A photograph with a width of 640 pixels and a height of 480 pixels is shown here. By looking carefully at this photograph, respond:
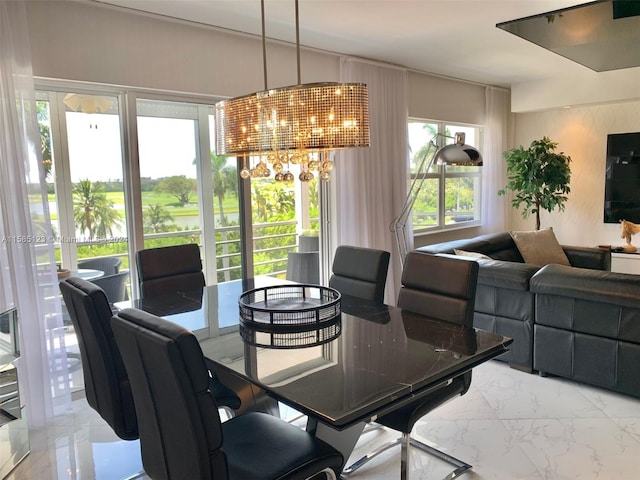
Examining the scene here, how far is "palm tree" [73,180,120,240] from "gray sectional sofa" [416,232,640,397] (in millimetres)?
2706

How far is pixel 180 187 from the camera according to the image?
3.90m

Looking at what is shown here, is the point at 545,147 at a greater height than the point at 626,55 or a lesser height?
lesser

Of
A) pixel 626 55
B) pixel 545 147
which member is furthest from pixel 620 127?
pixel 626 55

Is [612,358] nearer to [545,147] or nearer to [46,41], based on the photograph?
[545,147]

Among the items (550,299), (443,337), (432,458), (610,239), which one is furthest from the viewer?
(610,239)

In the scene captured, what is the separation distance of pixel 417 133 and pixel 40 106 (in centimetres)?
388

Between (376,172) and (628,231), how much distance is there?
2.98m

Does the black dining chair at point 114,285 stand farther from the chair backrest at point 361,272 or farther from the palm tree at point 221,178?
the chair backrest at point 361,272

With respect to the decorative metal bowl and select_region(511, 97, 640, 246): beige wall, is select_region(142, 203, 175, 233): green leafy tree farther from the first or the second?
select_region(511, 97, 640, 246): beige wall

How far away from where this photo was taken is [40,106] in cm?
323

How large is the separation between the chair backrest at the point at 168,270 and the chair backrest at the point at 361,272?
0.94 m

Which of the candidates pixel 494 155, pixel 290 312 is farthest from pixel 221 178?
pixel 494 155

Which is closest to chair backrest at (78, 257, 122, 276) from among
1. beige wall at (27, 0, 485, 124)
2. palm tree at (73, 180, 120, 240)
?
palm tree at (73, 180, 120, 240)

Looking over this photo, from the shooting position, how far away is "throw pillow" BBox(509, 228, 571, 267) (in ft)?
15.9
